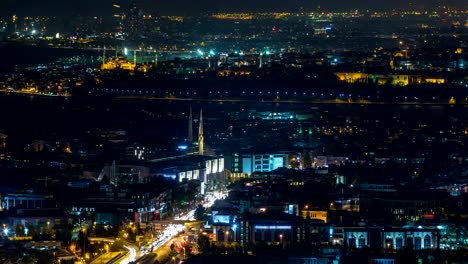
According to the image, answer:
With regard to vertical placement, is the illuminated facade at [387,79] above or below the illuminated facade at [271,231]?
below

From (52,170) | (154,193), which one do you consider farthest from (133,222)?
(52,170)

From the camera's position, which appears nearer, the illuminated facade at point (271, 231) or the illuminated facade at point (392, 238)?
the illuminated facade at point (392, 238)

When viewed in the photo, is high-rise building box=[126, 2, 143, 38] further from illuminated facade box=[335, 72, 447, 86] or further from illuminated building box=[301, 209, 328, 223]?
illuminated building box=[301, 209, 328, 223]

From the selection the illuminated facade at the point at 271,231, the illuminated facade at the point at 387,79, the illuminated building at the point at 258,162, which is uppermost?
the illuminated facade at the point at 271,231

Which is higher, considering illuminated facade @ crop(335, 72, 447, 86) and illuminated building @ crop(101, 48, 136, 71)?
illuminated facade @ crop(335, 72, 447, 86)

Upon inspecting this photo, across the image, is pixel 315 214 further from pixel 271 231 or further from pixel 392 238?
pixel 392 238

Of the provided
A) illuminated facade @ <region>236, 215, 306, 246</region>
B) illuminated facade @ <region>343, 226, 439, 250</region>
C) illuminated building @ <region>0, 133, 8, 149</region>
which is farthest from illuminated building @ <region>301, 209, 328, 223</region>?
illuminated building @ <region>0, 133, 8, 149</region>

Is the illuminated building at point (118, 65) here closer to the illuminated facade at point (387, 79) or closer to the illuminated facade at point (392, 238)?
the illuminated facade at point (387, 79)

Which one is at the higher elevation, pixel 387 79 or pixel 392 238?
pixel 392 238

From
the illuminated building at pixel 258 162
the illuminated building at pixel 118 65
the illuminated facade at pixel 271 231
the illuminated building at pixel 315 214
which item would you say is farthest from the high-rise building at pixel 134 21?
the illuminated facade at pixel 271 231

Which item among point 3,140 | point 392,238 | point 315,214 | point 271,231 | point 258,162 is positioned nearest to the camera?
point 392,238

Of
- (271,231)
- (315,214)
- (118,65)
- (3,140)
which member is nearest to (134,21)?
(118,65)
